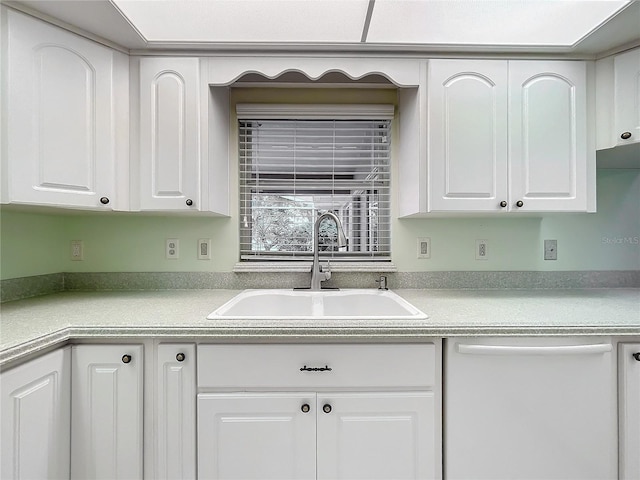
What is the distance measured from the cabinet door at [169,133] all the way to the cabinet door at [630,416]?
181cm

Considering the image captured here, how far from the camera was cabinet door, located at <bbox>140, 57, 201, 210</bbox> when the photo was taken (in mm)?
1453

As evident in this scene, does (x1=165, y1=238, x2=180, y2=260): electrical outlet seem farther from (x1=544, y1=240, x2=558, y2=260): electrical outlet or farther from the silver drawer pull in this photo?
(x1=544, y1=240, x2=558, y2=260): electrical outlet

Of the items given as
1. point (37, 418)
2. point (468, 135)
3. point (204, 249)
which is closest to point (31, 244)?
point (204, 249)

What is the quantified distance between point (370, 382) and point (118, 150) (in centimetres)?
144

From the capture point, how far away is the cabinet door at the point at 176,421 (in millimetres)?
1104

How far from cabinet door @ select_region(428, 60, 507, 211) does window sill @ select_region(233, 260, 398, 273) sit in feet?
1.52

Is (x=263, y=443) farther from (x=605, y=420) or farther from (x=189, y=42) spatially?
(x=189, y=42)

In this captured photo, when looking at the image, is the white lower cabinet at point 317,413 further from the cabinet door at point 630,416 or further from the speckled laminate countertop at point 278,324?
the cabinet door at point 630,416

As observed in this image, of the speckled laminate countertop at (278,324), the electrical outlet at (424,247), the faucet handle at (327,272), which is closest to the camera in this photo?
the speckled laminate countertop at (278,324)

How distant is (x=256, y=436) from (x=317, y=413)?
0.73 feet

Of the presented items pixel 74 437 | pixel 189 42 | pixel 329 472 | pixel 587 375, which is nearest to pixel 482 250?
pixel 587 375

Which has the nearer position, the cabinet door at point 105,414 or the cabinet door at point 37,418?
the cabinet door at point 37,418

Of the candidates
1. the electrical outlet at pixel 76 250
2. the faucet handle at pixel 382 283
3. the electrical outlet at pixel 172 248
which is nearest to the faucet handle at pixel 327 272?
the faucet handle at pixel 382 283

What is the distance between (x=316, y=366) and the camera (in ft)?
3.64
